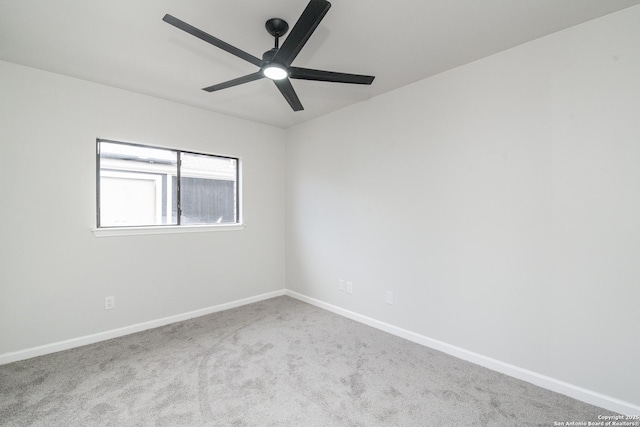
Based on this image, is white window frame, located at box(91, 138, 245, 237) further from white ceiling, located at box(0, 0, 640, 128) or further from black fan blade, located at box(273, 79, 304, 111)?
black fan blade, located at box(273, 79, 304, 111)

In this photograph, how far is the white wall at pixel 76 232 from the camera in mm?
2410

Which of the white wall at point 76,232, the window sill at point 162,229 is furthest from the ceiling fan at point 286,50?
the window sill at point 162,229

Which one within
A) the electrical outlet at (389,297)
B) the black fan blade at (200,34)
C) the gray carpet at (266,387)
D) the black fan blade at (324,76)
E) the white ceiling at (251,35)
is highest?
the white ceiling at (251,35)

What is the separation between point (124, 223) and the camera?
3.03m

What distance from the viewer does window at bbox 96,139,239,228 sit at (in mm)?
2949

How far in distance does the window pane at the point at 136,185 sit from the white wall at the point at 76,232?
153mm

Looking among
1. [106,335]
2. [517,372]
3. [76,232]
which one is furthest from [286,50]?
[106,335]

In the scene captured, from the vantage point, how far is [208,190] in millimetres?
3676

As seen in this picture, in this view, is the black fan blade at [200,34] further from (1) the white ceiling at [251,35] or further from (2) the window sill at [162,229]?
(2) the window sill at [162,229]

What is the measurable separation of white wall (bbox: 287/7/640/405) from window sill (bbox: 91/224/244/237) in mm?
1715

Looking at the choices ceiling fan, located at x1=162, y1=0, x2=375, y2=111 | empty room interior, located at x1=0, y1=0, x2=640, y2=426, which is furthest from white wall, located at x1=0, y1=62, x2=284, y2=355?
ceiling fan, located at x1=162, y1=0, x2=375, y2=111

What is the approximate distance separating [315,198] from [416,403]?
2565 mm

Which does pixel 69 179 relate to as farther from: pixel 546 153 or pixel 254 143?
pixel 546 153

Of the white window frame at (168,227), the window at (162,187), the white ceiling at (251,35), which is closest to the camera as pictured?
the white ceiling at (251,35)
